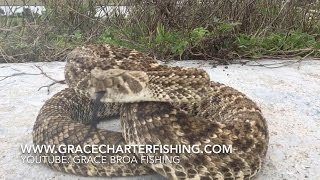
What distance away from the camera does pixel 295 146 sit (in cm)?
393

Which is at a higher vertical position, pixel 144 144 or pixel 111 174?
pixel 144 144

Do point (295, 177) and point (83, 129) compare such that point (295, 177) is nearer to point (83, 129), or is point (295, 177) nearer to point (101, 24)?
point (83, 129)

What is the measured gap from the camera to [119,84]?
10.4 ft

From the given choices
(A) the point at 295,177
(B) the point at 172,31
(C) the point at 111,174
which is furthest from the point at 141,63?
(B) the point at 172,31

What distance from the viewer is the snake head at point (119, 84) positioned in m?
3.17

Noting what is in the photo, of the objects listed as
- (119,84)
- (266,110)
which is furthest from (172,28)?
(119,84)

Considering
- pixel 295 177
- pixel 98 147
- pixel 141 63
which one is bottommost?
pixel 295 177

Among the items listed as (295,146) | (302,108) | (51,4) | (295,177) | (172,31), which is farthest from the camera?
(51,4)

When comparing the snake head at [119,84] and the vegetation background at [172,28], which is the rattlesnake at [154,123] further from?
the vegetation background at [172,28]

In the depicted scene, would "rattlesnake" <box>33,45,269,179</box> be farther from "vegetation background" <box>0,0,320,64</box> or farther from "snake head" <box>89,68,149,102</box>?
"vegetation background" <box>0,0,320,64</box>

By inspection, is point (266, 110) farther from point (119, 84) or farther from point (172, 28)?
point (172, 28)

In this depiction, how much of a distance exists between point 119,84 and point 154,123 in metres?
0.36

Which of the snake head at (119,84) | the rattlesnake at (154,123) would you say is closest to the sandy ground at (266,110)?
the rattlesnake at (154,123)

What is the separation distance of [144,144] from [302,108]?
2.29 m
